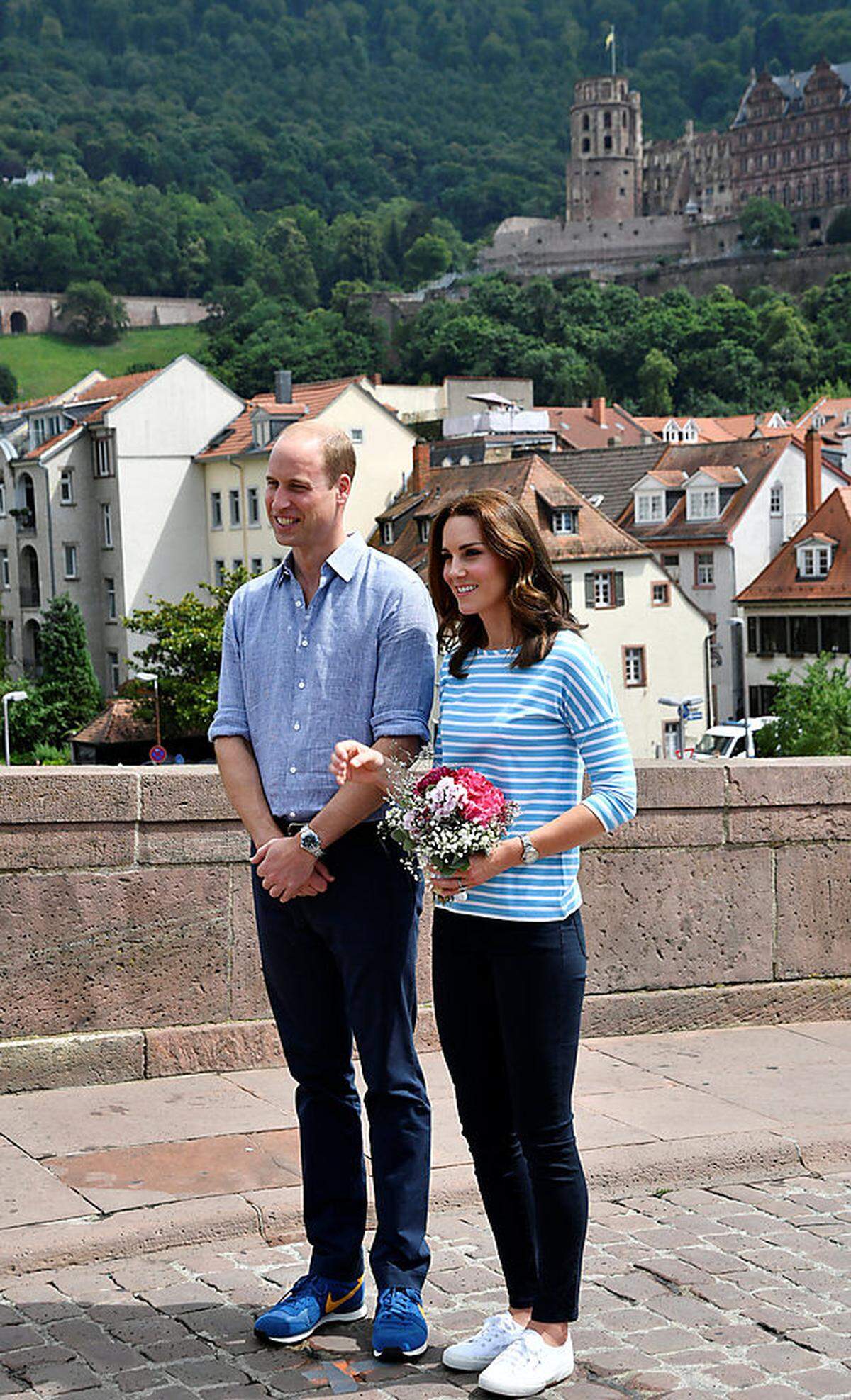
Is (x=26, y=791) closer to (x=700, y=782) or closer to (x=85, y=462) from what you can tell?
(x=700, y=782)

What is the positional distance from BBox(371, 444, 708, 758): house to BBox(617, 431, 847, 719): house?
664cm

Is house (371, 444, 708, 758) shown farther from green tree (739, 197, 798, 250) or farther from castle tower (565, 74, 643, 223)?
castle tower (565, 74, 643, 223)

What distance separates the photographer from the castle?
146 m

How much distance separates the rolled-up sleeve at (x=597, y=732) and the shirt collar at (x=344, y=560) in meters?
0.58

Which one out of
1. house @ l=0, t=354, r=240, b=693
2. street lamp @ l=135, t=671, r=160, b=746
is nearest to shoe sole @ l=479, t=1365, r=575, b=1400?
street lamp @ l=135, t=671, r=160, b=746

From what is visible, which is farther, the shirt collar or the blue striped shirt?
the shirt collar

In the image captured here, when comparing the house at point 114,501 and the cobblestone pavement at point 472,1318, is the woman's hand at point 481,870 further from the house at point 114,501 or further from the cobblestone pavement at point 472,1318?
the house at point 114,501

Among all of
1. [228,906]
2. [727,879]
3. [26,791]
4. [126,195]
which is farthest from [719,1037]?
[126,195]

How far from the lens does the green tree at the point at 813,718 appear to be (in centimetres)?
4075

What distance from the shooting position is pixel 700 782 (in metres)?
6.55

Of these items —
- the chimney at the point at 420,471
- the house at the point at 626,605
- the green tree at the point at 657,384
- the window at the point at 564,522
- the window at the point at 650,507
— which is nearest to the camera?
the house at the point at 626,605

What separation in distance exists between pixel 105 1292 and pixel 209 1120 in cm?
119

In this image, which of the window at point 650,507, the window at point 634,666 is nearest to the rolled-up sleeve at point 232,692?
the window at point 634,666

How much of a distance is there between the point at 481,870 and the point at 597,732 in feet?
1.23
